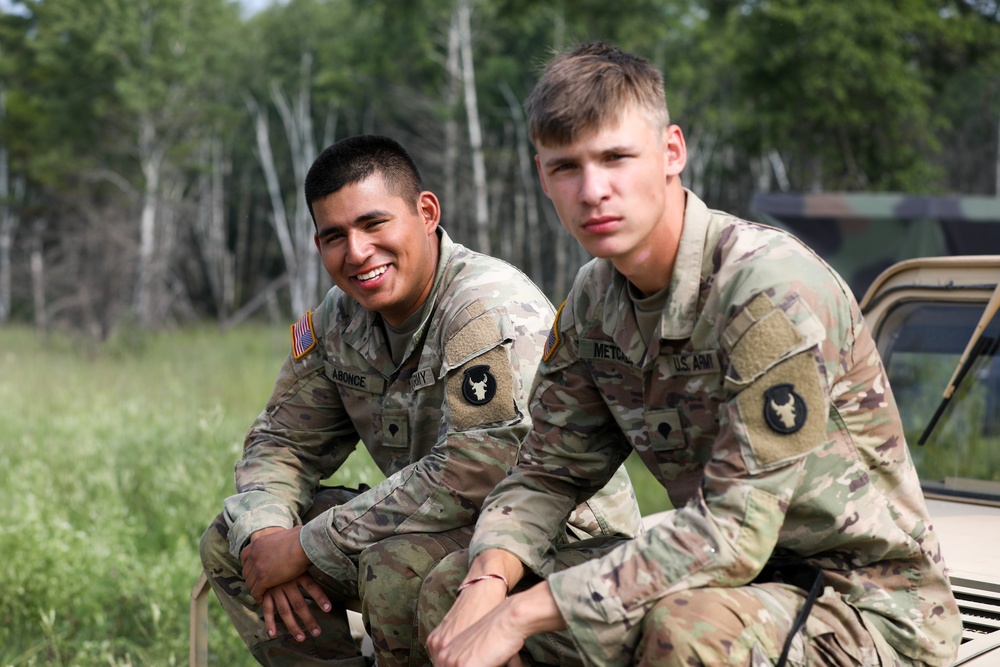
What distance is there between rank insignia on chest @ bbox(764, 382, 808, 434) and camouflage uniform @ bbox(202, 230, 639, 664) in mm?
964

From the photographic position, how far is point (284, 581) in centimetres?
299

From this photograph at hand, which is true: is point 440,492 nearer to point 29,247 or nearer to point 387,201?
point 387,201

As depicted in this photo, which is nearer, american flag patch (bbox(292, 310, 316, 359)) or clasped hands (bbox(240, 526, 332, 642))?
clasped hands (bbox(240, 526, 332, 642))

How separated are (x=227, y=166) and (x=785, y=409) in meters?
31.1

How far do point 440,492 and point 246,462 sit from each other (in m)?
0.85

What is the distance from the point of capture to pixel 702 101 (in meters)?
25.6

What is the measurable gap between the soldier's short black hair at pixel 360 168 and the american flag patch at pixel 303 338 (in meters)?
0.40

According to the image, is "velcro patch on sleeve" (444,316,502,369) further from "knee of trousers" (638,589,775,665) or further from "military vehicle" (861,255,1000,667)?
"military vehicle" (861,255,1000,667)

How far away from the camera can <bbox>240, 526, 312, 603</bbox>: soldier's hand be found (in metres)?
2.97

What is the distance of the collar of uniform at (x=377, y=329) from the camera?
3.18 meters

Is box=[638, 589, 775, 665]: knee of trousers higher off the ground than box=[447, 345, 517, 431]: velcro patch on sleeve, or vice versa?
box=[447, 345, 517, 431]: velcro patch on sleeve

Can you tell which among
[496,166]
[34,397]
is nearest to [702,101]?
[496,166]

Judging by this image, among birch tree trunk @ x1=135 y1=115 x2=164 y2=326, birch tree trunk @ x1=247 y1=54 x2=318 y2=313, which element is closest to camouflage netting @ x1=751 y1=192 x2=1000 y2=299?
birch tree trunk @ x1=135 y1=115 x2=164 y2=326

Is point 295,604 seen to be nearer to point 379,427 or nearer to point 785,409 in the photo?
point 379,427
